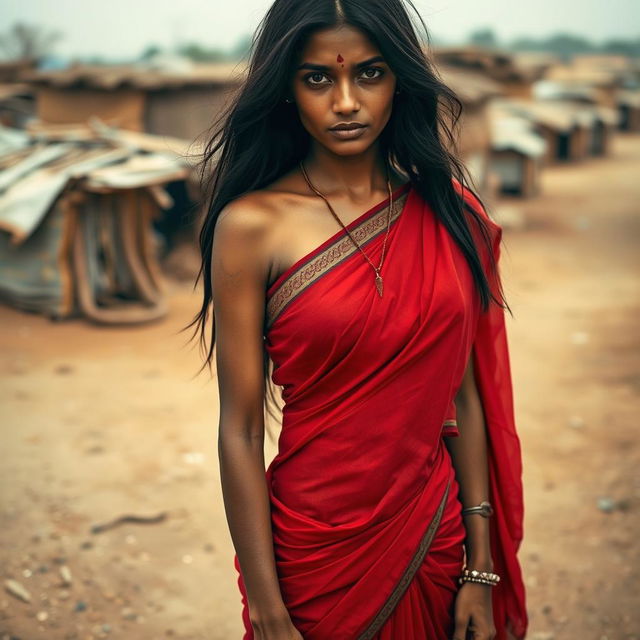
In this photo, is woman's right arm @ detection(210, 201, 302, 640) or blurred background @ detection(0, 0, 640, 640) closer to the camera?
woman's right arm @ detection(210, 201, 302, 640)

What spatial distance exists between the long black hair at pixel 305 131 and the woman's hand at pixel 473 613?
62 cm

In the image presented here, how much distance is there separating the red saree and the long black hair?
2.7 inches

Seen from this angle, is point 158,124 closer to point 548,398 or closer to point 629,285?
point 629,285

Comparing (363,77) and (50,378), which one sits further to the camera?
(50,378)

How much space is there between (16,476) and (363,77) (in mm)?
3470

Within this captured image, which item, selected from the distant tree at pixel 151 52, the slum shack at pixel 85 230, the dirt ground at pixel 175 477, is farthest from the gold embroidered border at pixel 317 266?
the distant tree at pixel 151 52

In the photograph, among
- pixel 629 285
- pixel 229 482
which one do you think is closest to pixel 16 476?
pixel 229 482

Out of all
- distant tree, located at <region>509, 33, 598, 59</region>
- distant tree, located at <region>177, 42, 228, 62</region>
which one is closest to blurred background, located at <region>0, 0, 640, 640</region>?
distant tree, located at <region>177, 42, 228, 62</region>

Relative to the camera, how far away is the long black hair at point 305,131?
1.48m

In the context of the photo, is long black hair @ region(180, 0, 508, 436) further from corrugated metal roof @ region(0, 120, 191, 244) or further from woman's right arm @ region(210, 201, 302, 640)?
corrugated metal roof @ region(0, 120, 191, 244)

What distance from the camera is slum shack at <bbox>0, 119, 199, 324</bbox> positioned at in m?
6.89

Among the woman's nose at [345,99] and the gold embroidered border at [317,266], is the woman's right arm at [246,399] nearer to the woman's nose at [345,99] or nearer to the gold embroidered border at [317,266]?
the gold embroidered border at [317,266]

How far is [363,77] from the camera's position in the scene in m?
1.51

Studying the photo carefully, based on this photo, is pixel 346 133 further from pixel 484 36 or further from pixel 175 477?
pixel 484 36
